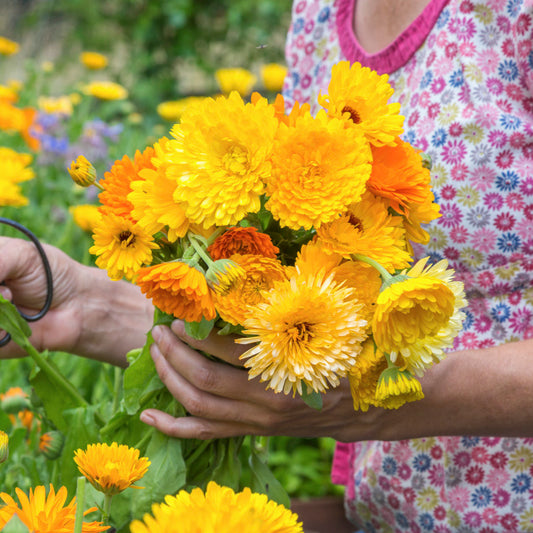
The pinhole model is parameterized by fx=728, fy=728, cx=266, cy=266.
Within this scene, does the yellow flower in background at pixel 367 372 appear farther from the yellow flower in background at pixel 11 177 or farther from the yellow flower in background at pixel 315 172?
the yellow flower in background at pixel 11 177

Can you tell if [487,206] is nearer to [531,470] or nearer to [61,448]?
[531,470]

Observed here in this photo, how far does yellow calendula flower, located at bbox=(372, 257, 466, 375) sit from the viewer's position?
0.46 m

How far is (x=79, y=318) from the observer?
2.94 ft

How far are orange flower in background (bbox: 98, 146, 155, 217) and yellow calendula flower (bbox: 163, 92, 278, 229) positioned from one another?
5 centimetres

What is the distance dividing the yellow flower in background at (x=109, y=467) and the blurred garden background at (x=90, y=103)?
30cm

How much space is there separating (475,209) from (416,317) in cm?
39

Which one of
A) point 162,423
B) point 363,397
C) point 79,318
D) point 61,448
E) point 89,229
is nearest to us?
point 363,397

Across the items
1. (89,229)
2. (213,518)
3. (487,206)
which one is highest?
(89,229)

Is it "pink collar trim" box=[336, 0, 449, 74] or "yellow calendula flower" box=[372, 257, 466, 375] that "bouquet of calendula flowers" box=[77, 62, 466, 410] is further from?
"pink collar trim" box=[336, 0, 449, 74]

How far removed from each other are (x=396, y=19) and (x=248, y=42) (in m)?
2.90

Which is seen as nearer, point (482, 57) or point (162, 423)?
point (162, 423)

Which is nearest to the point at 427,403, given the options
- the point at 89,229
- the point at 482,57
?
the point at 482,57

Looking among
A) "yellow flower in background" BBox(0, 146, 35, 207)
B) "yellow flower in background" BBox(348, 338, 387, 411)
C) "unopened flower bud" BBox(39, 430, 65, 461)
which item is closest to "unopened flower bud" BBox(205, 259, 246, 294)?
"yellow flower in background" BBox(348, 338, 387, 411)

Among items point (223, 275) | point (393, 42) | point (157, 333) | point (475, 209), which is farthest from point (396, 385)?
point (393, 42)
